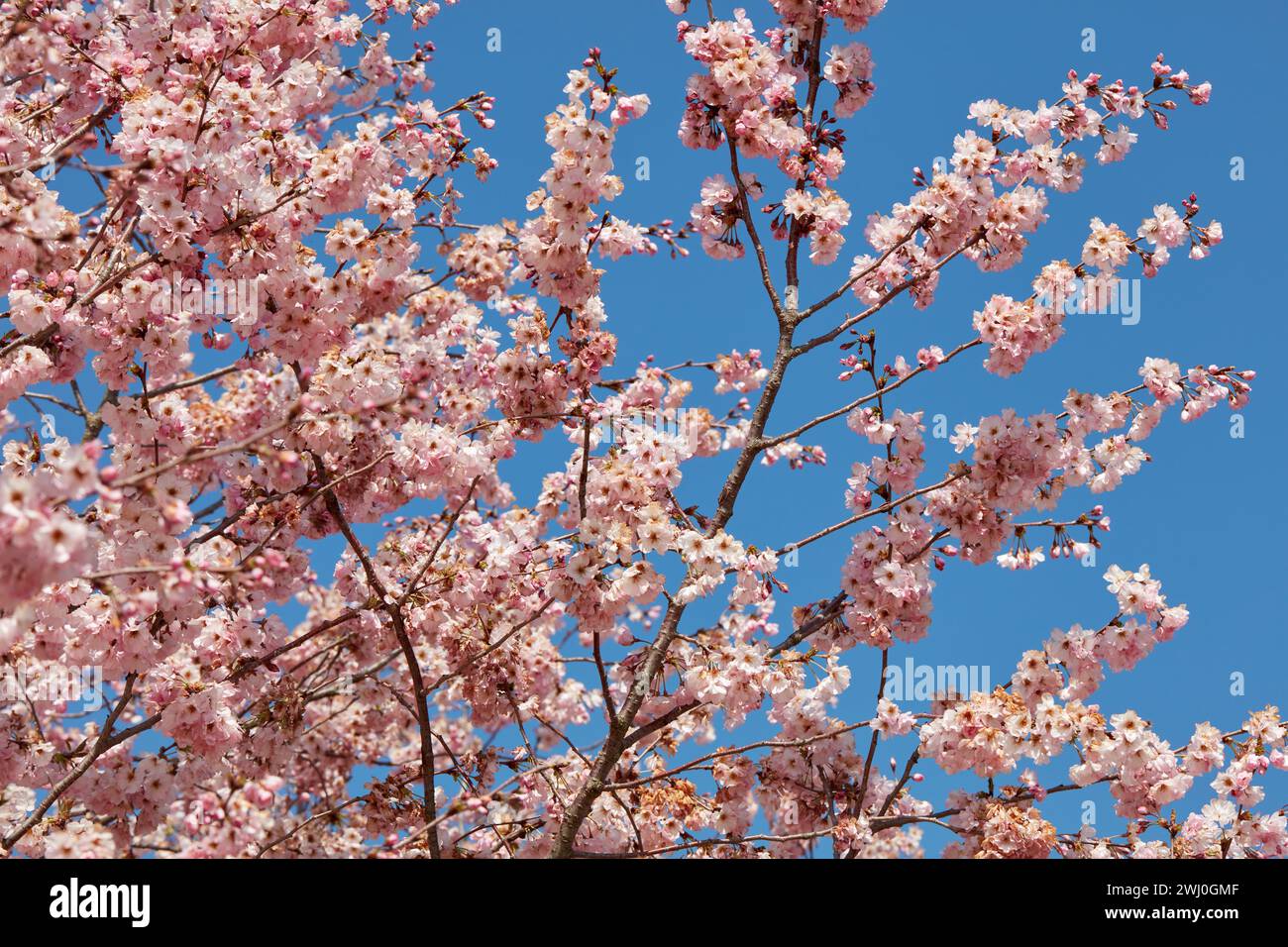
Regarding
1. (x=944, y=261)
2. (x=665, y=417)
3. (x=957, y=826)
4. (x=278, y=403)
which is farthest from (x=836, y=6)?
(x=957, y=826)

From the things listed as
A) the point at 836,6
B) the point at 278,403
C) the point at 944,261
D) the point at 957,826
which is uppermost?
the point at 836,6

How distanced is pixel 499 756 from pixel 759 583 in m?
2.53

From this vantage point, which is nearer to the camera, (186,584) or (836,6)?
(186,584)

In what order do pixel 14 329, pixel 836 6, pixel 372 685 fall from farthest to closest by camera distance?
1. pixel 372 685
2. pixel 836 6
3. pixel 14 329

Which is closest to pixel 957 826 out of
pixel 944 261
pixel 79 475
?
pixel 944 261

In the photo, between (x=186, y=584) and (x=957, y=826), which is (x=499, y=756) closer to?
(x=957, y=826)

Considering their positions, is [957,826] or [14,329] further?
[957,826]

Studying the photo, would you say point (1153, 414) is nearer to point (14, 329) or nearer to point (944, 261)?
point (944, 261)

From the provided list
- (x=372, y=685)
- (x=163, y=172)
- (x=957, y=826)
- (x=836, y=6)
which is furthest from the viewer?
(x=372, y=685)

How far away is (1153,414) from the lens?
7.18m
